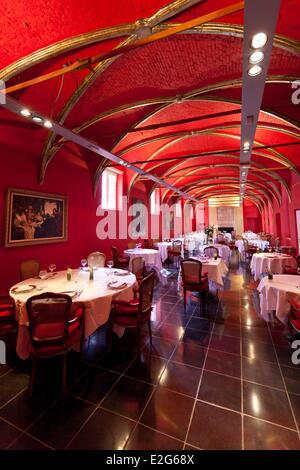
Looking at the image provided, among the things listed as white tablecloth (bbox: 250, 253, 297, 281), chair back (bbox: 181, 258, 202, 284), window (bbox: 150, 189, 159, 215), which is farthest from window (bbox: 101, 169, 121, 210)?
white tablecloth (bbox: 250, 253, 297, 281)

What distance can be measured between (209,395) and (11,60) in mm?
5240

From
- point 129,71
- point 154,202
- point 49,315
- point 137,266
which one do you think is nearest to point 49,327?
point 49,315

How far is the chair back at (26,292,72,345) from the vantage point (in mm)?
2078

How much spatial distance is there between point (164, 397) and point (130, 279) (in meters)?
1.73

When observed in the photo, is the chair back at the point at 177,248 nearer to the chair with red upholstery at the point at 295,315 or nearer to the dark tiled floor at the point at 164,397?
the dark tiled floor at the point at 164,397

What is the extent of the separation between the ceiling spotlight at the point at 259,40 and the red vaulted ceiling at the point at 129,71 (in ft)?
3.32

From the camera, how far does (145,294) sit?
286 centimetres

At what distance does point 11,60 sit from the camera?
278 centimetres

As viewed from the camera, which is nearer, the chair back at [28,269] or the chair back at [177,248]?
the chair back at [28,269]

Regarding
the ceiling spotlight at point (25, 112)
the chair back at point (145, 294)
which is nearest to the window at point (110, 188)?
the ceiling spotlight at point (25, 112)

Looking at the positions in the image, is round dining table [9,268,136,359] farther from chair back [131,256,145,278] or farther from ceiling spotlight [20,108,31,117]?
ceiling spotlight [20,108,31,117]

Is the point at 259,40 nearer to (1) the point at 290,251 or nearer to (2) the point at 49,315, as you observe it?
(2) the point at 49,315

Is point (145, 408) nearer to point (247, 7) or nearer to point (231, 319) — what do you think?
point (231, 319)

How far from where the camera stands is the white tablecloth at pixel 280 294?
3029mm
